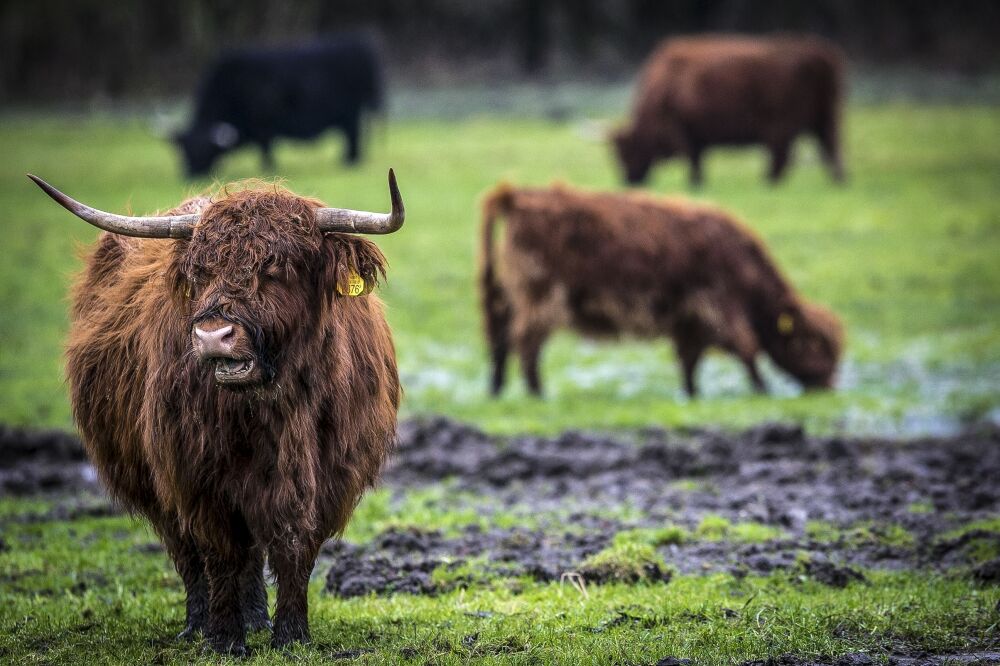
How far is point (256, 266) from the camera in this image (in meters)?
5.07

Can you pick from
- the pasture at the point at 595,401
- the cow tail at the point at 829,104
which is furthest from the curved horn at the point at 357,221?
the cow tail at the point at 829,104

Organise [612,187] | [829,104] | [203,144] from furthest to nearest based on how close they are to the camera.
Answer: [203,144] < [829,104] < [612,187]

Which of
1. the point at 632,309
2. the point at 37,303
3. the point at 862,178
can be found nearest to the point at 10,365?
the point at 37,303

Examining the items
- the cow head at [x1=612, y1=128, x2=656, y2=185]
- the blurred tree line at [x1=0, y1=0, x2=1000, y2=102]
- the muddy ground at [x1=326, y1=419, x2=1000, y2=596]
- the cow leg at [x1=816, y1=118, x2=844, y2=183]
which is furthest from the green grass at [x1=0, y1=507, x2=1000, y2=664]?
the blurred tree line at [x1=0, y1=0, x2=1000, y2=102]

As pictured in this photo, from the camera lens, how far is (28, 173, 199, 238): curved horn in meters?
5.27

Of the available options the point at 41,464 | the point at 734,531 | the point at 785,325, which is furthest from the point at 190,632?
the point at 785,325

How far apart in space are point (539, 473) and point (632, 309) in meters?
3.73

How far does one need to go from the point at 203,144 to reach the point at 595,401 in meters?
16.5

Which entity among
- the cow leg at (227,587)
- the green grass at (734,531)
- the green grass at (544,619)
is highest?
the cow leg at (227,587)

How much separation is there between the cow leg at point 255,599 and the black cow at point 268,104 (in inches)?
845

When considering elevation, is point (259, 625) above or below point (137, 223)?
below

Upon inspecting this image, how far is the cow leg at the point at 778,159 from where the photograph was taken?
81.2 ft

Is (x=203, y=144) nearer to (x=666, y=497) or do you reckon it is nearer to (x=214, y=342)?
(x=666, y=497)

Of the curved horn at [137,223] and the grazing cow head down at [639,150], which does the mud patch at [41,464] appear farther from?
the grazing cow head down at [639,150]
